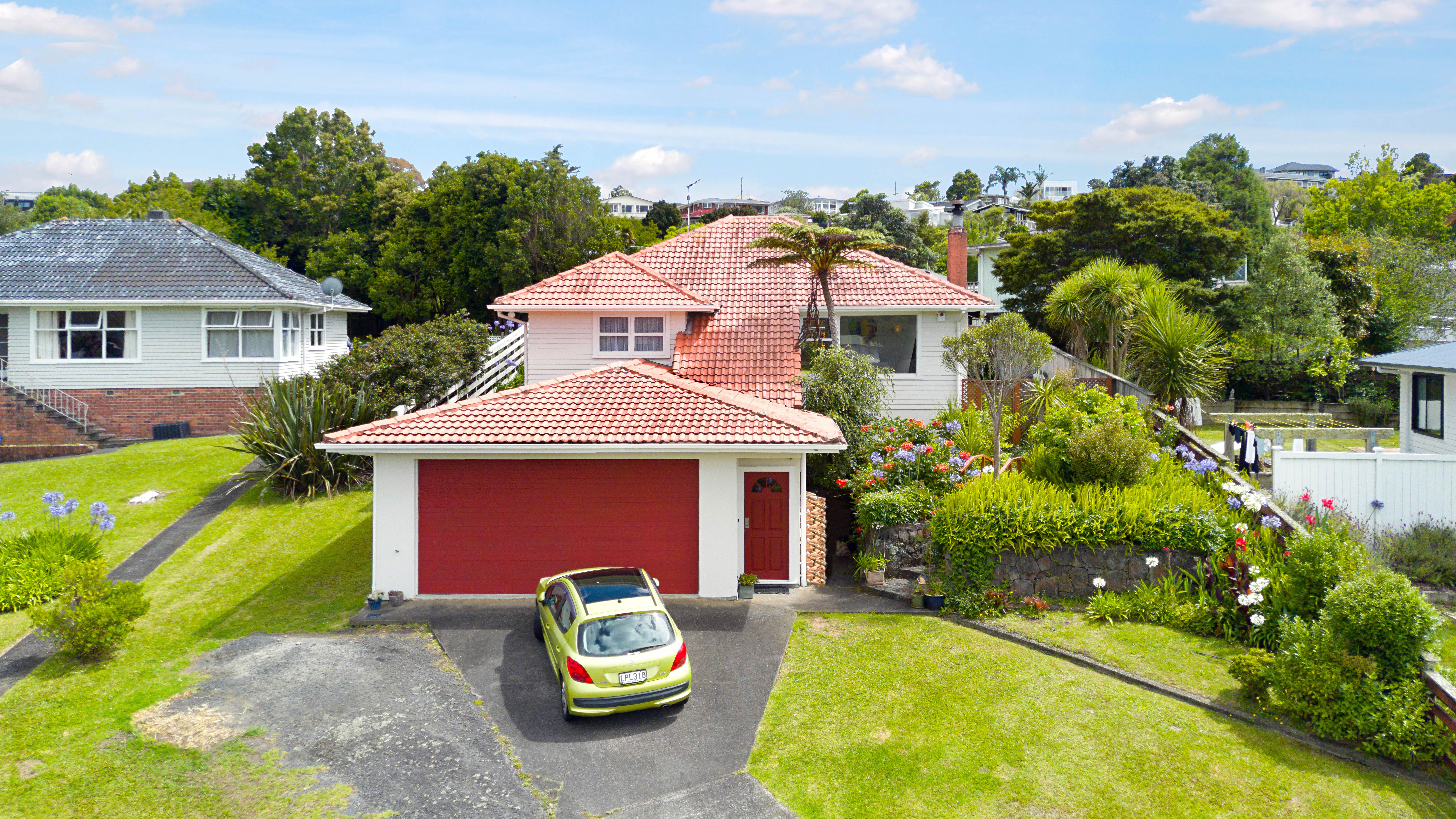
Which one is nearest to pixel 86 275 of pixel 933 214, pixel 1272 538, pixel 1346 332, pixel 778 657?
pixel 778 657

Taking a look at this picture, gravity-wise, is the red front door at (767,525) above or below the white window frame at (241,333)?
below

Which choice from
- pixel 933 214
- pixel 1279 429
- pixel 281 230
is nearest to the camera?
pixel 1279 429

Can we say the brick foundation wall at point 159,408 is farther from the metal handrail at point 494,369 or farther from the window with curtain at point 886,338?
the window with curtain at point 886,338

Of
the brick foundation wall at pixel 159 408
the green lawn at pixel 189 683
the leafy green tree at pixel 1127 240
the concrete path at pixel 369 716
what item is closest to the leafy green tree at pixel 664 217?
the leafy green tree at pixel 1127 240

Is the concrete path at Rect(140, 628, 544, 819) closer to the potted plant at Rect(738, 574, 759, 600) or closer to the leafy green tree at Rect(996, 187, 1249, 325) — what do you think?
the potted plant at Rect(738, 574, 759, 600)

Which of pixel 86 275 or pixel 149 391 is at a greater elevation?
pixel 86 275

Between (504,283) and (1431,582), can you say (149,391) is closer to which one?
(504,283)

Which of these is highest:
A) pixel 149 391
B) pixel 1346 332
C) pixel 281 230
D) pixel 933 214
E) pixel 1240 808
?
pixel 933 214

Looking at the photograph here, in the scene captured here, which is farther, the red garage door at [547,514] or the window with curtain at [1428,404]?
the window with curtain at [1428,404]
